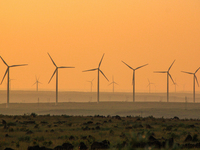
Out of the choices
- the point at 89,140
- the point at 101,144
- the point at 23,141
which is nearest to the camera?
the point at 101,144

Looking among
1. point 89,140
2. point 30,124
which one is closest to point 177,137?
point 89,140

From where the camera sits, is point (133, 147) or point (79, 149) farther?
point (79, 149)

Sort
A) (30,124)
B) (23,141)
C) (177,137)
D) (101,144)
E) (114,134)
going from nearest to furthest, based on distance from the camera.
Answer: (101,144)
(23,141)
(177,137)
(114,134)
(30,124)

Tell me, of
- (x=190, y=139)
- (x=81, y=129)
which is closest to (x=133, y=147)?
(x=190, y=139)

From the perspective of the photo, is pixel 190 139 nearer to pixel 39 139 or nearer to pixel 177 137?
pixel 177 137

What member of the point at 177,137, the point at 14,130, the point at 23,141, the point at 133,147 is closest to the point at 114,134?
the point at 177,137

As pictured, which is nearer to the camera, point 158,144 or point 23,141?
point 158,144

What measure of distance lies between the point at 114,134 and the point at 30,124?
62.4 feet

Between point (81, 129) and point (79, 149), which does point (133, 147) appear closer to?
point (79, 149)

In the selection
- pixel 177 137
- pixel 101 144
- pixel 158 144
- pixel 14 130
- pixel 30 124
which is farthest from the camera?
pixel 30 124

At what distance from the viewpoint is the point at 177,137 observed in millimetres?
40656

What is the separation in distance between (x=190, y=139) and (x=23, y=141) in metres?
15.2

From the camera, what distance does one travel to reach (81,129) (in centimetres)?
5094

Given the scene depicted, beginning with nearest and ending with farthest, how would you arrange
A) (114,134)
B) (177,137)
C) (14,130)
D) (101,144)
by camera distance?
(101,144) < (177,137) < (114,134) < (14,130)
